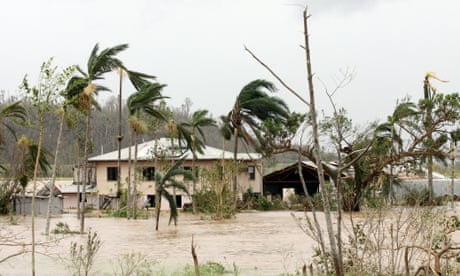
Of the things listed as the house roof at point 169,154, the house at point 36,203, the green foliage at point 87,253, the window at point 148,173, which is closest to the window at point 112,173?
the house roof at point 169,154

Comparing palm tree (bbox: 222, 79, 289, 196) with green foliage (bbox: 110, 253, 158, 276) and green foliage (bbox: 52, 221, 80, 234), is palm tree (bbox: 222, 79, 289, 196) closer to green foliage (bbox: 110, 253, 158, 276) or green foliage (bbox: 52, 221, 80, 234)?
green foliage (bbox: 52, 221, 80, 234)

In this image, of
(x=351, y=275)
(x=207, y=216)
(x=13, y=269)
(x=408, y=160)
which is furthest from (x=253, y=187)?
(x=351, y=275)

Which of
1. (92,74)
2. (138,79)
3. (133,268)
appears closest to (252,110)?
(138,79)

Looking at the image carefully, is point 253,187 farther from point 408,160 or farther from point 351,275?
point 351,275

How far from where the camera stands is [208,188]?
1366 inches

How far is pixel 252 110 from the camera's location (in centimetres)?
4106

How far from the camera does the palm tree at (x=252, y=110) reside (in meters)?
40.3

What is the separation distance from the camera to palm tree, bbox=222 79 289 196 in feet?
132

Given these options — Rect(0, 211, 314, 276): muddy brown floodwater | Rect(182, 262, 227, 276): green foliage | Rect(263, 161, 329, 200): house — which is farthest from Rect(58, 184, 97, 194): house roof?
Rect(182, 262, 227, 276): green foliage

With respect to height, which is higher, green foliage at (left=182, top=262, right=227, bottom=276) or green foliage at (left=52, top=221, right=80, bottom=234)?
green foliage at (left=52, top=221, right=80, bottom=234)

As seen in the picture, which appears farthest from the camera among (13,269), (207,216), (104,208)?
(104,208)

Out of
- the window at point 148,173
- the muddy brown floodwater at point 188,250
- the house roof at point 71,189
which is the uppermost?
the window at point 148,173

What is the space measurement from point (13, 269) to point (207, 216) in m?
21.2

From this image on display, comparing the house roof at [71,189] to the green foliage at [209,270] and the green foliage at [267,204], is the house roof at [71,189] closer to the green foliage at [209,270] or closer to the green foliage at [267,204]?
the green foliage at [267,204]
